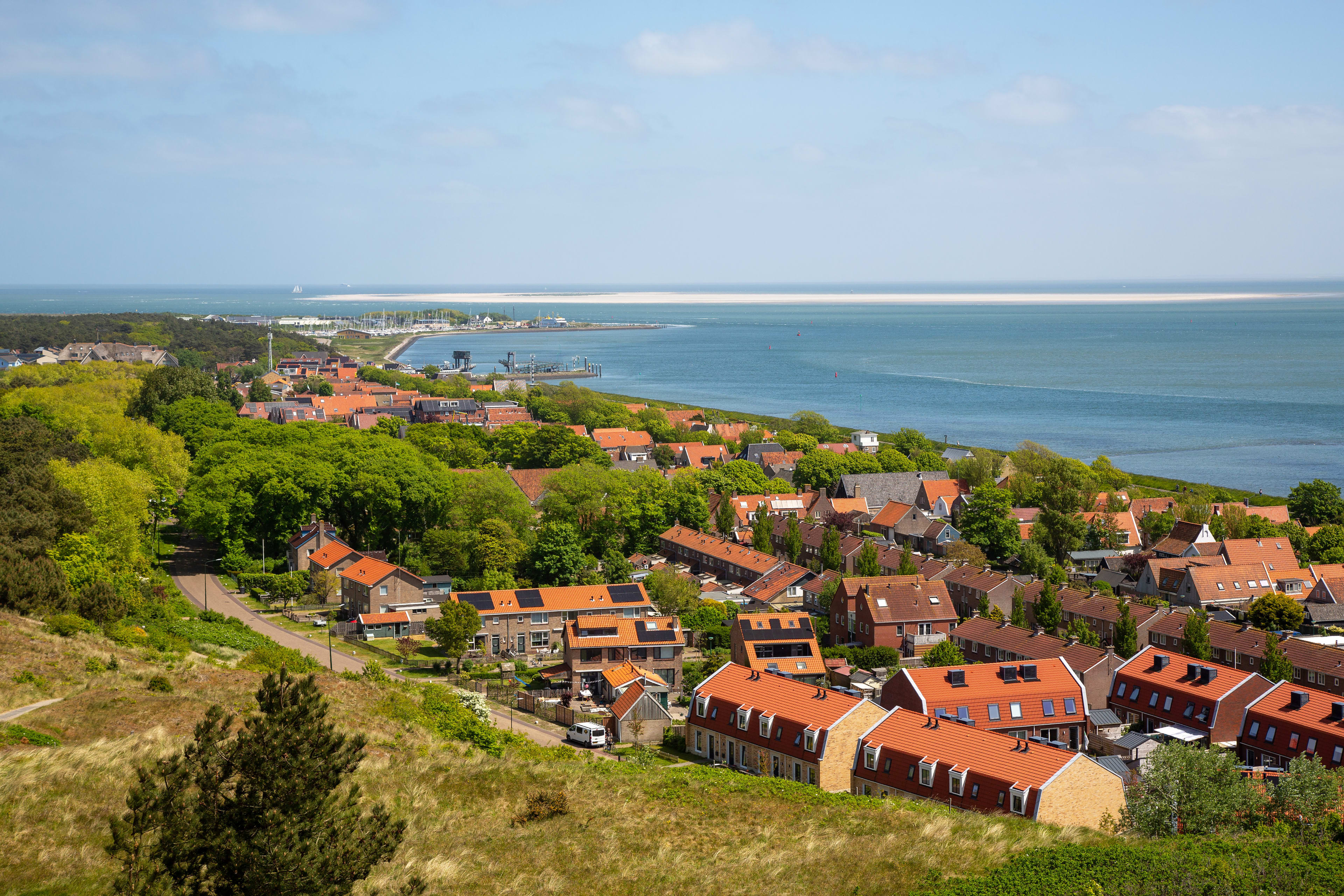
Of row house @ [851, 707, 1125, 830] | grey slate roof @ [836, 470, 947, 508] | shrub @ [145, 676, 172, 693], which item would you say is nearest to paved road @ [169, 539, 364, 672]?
shrub @ [145, 676, 172, 693]

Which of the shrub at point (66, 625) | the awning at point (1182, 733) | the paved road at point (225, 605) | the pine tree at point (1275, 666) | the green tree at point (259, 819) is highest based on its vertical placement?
the green tree at point (259, 819)

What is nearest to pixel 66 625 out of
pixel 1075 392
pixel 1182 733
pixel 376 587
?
pixel 376 587

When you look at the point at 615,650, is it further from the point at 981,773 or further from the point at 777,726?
the point at 981,773

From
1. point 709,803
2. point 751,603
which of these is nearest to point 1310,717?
point 709,803

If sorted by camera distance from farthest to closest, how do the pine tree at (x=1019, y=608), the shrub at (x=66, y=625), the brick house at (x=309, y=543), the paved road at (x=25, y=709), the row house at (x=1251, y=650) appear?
the brick house at (x=309, y=543) < the pine tree at (x=1019, y=608) < the row house at (x=1251, y=650) < the shrub at (x=66, y=625) < the paved road at (x=25, y=709)

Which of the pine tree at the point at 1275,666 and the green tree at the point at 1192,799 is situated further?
the pine tree at the point at 1275,666

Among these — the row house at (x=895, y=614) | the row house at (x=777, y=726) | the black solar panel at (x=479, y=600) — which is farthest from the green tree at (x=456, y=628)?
the row house at (x=895, y=614)

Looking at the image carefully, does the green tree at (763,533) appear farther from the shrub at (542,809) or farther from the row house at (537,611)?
the shrub at (542,809)

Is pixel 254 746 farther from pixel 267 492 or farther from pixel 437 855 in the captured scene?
pixel 267 492
